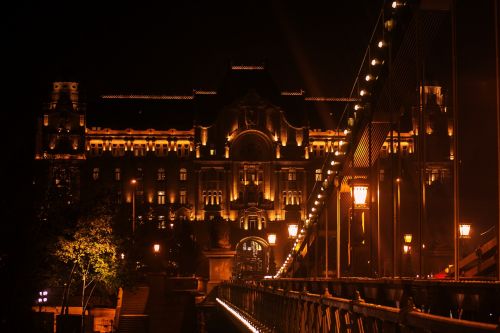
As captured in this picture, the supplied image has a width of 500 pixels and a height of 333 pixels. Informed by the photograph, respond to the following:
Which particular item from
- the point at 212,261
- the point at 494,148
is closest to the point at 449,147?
the point at 494,148

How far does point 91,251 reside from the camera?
1622 inches

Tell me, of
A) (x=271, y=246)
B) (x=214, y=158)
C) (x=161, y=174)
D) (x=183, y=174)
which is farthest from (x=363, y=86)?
(x=161, y=174)

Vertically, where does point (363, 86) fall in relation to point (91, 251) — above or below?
above

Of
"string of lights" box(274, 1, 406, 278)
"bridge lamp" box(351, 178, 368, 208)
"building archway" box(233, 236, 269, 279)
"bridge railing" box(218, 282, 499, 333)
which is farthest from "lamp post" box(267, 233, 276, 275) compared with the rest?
"building archway" box(233, 236, 269, 279)

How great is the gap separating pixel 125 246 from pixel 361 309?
39.4 meters

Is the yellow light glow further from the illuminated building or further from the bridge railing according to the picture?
the illuminated building

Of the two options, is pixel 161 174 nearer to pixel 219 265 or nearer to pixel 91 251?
pixel 219 265

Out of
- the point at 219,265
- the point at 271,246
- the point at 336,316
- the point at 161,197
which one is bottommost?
the point at 336,316

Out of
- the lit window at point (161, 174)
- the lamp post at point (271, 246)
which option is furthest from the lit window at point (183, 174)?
the lamp post at point (271, 246)

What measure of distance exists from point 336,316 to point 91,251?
29534 millimetres

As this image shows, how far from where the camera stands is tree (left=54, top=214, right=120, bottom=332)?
40.0 meters

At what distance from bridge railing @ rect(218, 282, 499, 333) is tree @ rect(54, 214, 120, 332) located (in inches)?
486

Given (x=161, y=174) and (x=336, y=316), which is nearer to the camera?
(x=336, y=316)

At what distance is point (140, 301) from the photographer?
194ft
